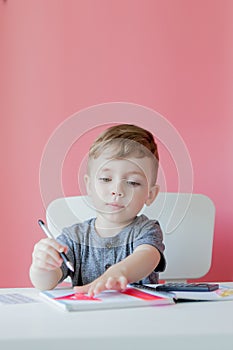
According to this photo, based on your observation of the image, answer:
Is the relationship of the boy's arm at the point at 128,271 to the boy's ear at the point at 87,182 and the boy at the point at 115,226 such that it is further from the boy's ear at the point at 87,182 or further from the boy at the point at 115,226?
the boy's ear at the point at 87,182

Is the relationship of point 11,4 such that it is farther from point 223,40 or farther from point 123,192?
point 123,192

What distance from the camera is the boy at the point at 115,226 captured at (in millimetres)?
850

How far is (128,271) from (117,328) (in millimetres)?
347

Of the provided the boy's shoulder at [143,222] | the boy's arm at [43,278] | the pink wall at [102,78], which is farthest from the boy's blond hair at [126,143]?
the pink wall at [102,78]

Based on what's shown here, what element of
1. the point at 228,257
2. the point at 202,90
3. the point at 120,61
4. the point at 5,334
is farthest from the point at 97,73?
the point at 5,334

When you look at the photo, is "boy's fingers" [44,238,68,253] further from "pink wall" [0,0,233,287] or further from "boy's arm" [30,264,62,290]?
"pink wall" [0,0,233,287]

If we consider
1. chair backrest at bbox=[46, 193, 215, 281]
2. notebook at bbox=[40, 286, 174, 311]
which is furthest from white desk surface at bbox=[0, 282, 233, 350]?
chair backrest at bbox=[46, 193, 215, 281]

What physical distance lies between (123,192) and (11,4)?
0.99 m

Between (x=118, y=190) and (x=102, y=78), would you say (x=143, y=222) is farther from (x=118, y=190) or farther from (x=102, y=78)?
(x=102, y=78)

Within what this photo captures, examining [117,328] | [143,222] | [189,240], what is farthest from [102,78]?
[117,328]

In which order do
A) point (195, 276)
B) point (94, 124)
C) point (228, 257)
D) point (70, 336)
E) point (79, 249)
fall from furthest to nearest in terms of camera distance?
point (228, 257) → point (195, 276) → point (79, 249) → point (94, 124) → point (70, 336)

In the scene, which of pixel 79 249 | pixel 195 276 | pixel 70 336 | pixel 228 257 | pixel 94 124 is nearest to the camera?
pixel 70 336

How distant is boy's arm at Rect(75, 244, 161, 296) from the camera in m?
0.71

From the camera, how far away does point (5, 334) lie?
45cm
